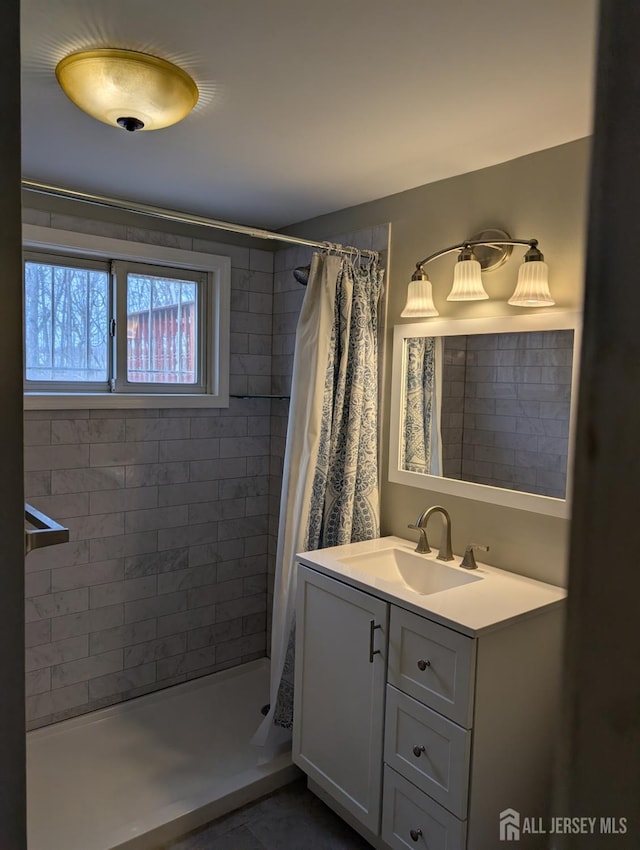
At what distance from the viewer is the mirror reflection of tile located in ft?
6.59

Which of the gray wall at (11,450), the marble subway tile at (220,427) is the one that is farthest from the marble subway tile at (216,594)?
the gray wall at (11,450)

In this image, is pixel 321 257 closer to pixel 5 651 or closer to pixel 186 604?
pixel 186 604

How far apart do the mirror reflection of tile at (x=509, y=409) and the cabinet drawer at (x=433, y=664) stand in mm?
635

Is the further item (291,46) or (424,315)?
(424,315)

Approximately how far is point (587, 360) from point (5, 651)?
26.3 inches

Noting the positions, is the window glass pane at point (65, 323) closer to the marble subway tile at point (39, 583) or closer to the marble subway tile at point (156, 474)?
the marble subway tile at point (156, 474)

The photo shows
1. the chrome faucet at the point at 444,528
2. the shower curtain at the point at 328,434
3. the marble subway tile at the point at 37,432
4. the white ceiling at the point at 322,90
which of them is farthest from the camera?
the marble subway tile at the point at 37,432

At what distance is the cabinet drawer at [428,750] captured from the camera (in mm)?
1710

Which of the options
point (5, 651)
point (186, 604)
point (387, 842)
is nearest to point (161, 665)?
point (186, 604)

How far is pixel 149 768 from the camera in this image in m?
2.54

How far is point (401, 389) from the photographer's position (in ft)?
8.45

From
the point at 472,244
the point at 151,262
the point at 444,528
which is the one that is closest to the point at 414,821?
the point at 444,528

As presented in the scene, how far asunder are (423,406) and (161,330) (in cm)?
143

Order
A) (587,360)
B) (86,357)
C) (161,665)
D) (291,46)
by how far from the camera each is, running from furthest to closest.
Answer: (161,665) → (86,357) → (291,46) → (587,360)
